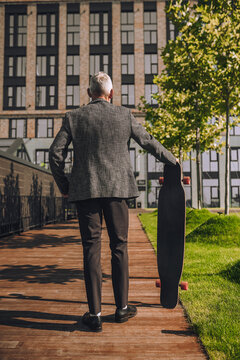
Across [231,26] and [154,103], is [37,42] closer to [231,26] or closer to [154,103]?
[154,103]

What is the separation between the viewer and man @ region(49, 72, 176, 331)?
2.77 metres

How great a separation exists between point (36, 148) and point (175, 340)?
129ft

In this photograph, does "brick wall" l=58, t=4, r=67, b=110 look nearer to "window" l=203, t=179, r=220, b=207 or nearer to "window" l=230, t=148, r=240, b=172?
"window" l=203, t=179, r=220, b=207

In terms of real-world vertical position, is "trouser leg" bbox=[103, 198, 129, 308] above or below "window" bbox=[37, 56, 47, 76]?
below

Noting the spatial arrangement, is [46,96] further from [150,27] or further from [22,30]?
[150,27]

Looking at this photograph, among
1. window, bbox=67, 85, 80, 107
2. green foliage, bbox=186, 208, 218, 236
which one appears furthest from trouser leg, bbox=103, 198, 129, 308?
window, bbox=67, 85, 80, 107

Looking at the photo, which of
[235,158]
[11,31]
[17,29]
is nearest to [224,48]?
[235,158]

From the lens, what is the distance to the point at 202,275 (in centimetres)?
466

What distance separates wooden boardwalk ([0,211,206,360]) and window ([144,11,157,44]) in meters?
40.8

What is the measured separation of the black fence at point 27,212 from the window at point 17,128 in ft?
83.3

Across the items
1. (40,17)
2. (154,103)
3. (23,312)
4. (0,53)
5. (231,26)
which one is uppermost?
(40,17)

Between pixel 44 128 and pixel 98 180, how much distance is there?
3936 cm

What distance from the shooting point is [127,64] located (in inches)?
1624

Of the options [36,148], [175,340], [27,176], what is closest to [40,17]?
[36,148]
